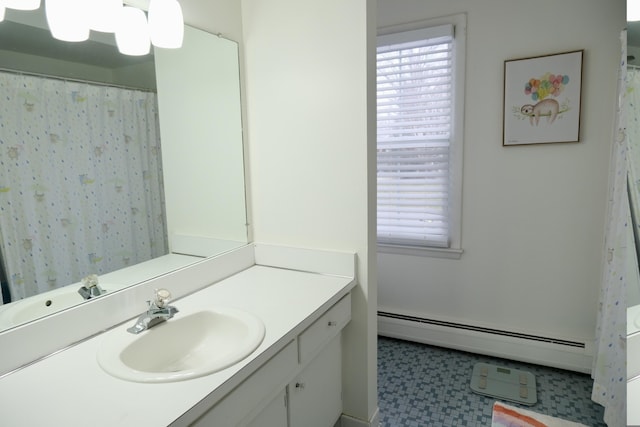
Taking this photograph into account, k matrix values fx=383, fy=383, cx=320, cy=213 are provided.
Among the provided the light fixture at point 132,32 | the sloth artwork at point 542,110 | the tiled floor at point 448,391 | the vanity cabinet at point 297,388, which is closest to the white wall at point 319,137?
the vanity cabinet at point 297,388

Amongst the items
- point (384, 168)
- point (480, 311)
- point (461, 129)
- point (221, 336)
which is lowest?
point (480, 311)

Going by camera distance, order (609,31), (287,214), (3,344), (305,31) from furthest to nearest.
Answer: (609,31) < (287,214) < (305,31) < (3,344)

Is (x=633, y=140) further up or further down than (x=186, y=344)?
further up

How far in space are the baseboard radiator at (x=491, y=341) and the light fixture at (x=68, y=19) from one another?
8.04 feet

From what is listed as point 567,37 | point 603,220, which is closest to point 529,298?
point 603,220

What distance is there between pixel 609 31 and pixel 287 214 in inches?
79.0

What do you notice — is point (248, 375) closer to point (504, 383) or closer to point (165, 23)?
point (165, 23)

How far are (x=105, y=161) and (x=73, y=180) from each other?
0.13 m

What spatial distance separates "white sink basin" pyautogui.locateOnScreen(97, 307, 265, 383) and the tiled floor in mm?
1122

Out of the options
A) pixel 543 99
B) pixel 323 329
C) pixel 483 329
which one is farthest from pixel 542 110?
pixel 323 329

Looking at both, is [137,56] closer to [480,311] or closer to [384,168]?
[384,168]

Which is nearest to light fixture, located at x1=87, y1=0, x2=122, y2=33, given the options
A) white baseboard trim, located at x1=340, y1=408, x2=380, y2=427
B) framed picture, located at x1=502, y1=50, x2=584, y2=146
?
white baseboard trim, located at x1=340, y1=408, x2=380, y2=427

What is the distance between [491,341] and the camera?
8.34 feet

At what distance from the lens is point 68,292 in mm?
1224
